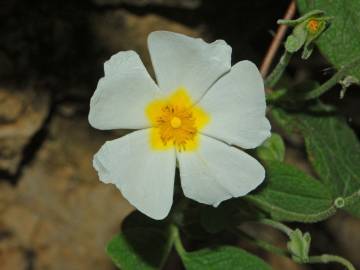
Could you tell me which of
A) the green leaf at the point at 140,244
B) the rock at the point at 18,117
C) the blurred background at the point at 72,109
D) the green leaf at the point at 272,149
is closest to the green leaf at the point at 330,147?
the green leaf at the point at 272,149

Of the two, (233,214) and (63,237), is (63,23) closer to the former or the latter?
(63,237)

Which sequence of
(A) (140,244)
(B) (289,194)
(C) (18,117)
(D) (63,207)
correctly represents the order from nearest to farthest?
(B) (289,194) → (A) (140,244) → (C) (18,117) → (D) (63,207)

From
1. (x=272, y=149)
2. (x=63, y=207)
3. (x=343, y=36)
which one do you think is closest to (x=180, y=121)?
(x=272, y=149)

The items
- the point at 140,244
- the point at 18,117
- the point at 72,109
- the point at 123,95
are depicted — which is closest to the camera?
the point at 123,95

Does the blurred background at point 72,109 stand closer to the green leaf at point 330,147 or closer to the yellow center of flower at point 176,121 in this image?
the green leaf at point 330,147

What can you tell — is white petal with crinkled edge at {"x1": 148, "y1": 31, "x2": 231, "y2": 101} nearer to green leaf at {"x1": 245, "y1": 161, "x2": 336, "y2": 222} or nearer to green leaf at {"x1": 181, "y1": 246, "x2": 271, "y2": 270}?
green leaf at {"x1": 245, "y1": 161, "x2": 336, "y2": 222}

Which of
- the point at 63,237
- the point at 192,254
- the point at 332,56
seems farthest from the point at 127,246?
the point at 63,237

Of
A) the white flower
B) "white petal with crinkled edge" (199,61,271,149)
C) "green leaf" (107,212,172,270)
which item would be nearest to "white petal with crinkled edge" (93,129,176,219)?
the white flower

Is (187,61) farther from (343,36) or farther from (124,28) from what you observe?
(124,28)
